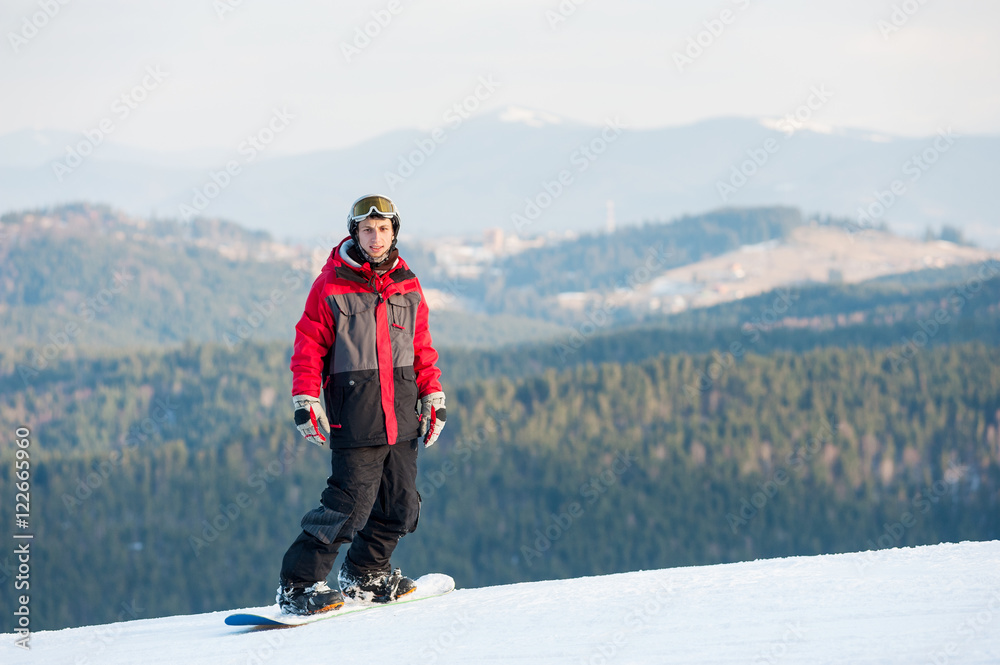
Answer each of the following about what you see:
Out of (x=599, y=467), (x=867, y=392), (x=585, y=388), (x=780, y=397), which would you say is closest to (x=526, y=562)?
(x=599, y=467)

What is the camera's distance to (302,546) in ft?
28.7

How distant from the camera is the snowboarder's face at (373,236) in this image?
8438 mm

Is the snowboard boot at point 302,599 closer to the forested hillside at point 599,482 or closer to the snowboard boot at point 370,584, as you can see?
the snowboard boot at point 370,584

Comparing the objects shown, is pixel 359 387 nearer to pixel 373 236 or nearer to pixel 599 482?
pixel 373 236

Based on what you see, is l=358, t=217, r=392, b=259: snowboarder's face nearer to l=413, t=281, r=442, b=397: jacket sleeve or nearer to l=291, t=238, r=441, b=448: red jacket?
Result: l=291, t=238, r=441, b=448: red jacket

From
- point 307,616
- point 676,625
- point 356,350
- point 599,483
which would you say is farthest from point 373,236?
point 599,483

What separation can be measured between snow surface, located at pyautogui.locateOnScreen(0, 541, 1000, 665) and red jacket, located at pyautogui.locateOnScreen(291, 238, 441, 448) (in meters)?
1.50

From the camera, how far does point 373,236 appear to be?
843cm

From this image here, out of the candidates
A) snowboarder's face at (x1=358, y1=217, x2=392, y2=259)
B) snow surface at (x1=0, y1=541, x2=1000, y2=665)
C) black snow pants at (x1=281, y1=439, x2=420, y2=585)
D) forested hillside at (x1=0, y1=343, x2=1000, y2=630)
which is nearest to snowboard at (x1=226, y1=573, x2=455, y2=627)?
snow surface at (x1=0, y1=541, x2=1000, y2=665)

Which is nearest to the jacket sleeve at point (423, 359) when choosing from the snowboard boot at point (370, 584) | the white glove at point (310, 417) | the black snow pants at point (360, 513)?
the black snow pants at point (360, 513)

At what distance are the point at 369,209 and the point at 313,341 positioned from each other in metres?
1.09

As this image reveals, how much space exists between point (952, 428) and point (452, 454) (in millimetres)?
55113

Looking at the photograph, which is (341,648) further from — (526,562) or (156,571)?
(156,571)

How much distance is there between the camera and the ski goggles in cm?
842
